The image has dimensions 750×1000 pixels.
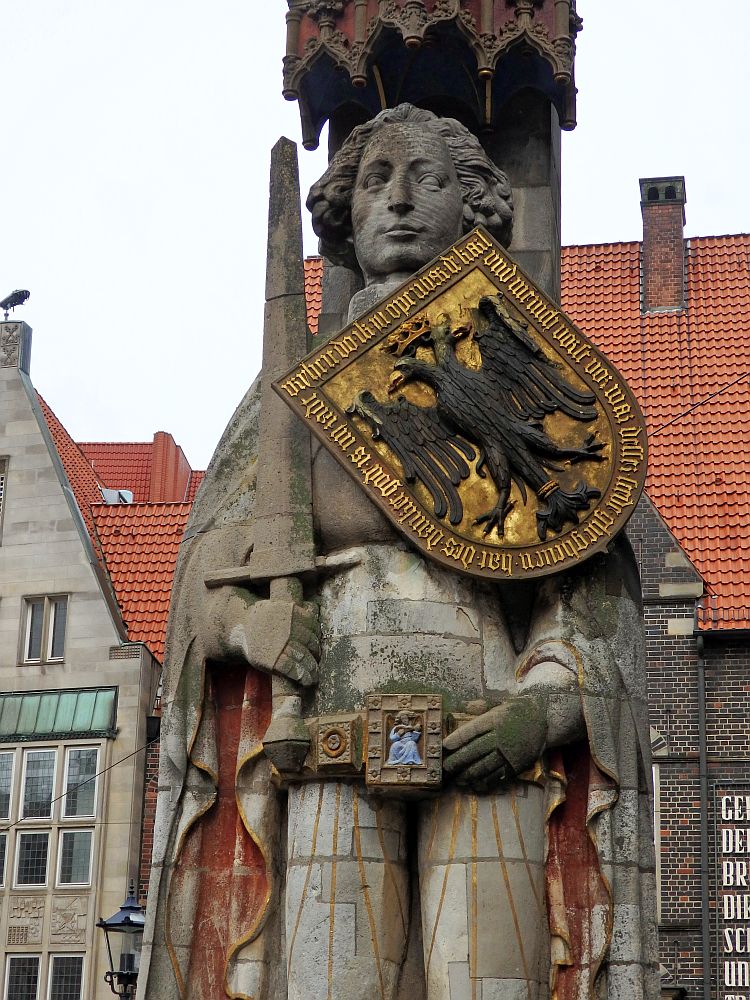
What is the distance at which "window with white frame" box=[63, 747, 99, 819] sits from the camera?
75.0ft

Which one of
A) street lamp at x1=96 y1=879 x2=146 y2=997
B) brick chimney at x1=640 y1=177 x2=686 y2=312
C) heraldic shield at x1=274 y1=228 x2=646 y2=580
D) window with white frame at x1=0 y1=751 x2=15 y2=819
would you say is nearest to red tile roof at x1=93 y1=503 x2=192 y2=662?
window with white frame at x1=0 y1=751 x2=15 y2=819

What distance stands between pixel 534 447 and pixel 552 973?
2.15m

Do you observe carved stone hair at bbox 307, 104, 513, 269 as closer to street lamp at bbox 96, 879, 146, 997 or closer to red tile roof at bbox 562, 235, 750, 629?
street lamp at bbox 96, 879, 146, 997

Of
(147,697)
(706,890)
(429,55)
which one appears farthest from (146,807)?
(429,55)

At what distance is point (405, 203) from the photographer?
9.32m

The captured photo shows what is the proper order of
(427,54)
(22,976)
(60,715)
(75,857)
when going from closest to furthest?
(427,54)
(22,976)
(75,857)
(60,715)

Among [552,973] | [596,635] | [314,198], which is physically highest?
[314,198]

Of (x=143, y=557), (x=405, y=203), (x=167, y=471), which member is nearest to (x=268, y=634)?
(x=405, y=203)

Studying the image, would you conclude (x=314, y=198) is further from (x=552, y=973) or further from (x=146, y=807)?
(x=146, y=807)

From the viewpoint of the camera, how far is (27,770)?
76.2 feet

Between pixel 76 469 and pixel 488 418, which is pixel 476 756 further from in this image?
pixel 76 469

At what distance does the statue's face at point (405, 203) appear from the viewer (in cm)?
933

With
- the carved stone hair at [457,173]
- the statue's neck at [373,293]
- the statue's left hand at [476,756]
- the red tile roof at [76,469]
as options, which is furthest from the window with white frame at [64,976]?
the statue's left hand at [476,756]

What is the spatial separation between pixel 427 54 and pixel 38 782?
1439 centimetres
